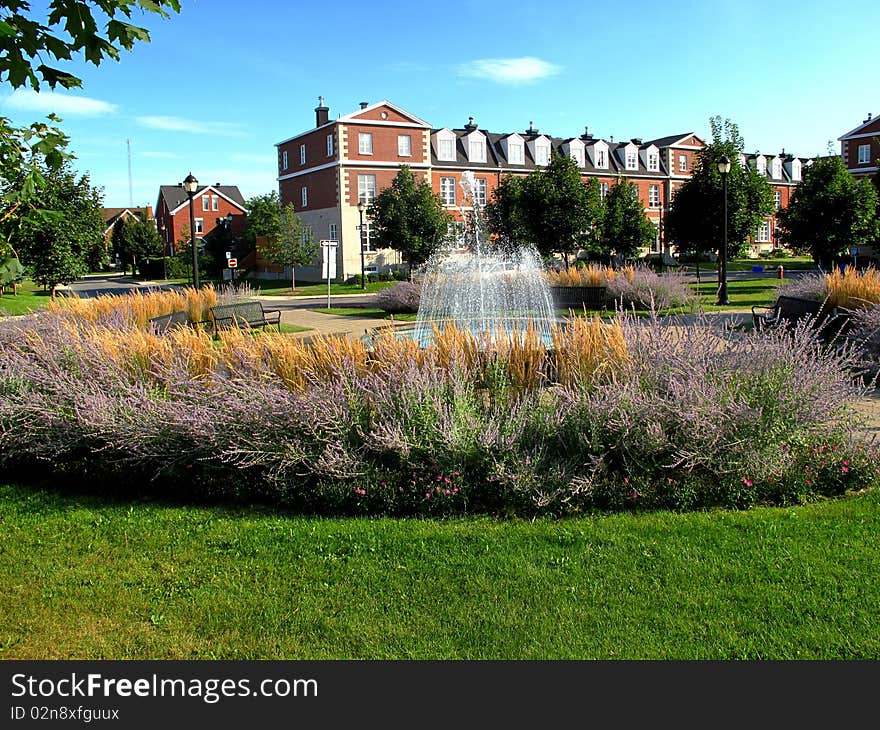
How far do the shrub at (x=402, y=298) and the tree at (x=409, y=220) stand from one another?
65.7 feet

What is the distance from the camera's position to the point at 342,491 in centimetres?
509

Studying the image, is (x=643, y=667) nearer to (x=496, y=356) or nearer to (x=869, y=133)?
Result: (x=496, y=356)

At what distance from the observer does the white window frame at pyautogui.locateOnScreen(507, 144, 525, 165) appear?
56.2m

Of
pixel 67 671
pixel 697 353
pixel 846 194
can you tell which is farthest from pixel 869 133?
pixel 67 671

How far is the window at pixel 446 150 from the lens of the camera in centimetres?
5241

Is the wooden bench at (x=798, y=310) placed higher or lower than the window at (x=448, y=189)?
lower

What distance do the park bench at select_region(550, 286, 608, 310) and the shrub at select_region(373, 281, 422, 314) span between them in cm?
370

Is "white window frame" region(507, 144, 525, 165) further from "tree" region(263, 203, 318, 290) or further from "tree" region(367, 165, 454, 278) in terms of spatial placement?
"tree" region(263, 203, 318, 290)

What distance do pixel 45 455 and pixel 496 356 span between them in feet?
12.4

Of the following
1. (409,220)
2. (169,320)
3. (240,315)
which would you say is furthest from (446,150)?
(169,320)

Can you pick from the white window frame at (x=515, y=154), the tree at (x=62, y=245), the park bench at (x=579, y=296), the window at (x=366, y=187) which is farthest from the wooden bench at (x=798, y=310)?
the white window frame at (x=515, y=154)

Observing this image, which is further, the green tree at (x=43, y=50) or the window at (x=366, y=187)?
the window at (x=366, y=187)

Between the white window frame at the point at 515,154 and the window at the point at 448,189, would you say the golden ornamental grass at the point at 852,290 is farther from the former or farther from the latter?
the white window frame at the point at 515,154

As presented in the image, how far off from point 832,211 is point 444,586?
30603 mm
